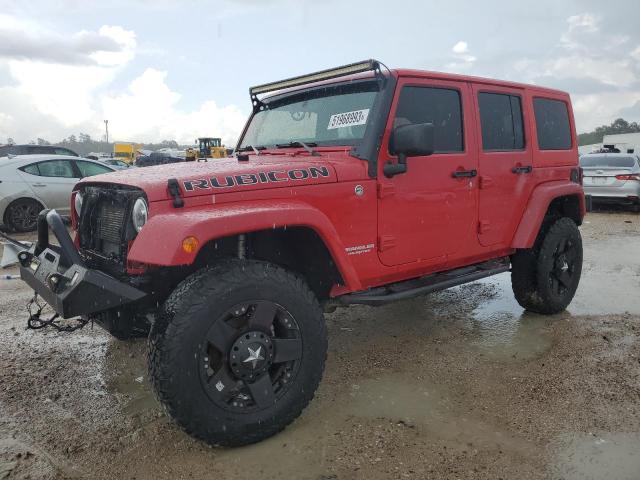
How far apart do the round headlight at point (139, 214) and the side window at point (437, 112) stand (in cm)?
167

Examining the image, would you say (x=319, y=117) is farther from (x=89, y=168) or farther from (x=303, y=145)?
(x=89, y=168)

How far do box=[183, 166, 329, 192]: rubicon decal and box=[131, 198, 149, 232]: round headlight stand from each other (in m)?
0.25

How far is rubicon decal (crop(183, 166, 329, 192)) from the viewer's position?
2686 mm

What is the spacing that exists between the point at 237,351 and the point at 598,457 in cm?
194

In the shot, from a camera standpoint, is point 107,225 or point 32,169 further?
Answer: point 32,169

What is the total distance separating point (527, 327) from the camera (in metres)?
4.60

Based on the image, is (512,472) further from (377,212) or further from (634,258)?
(634,258)

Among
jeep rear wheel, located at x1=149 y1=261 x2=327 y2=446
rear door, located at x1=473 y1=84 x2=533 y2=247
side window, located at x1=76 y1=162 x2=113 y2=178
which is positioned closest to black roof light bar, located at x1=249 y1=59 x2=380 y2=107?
rear door, located at x1=473 y1=84 x2=533 y2=247

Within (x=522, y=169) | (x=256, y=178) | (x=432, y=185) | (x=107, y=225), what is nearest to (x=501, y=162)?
(x=522, y=169)

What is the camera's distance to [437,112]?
147 inches

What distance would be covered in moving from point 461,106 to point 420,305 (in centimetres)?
218

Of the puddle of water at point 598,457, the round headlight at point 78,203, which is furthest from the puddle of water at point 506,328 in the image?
the round headlight at point 78,203

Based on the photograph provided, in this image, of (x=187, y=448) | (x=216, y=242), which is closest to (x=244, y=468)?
(x=187, y=448)

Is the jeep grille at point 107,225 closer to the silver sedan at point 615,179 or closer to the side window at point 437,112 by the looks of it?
the side window at point 437,112
